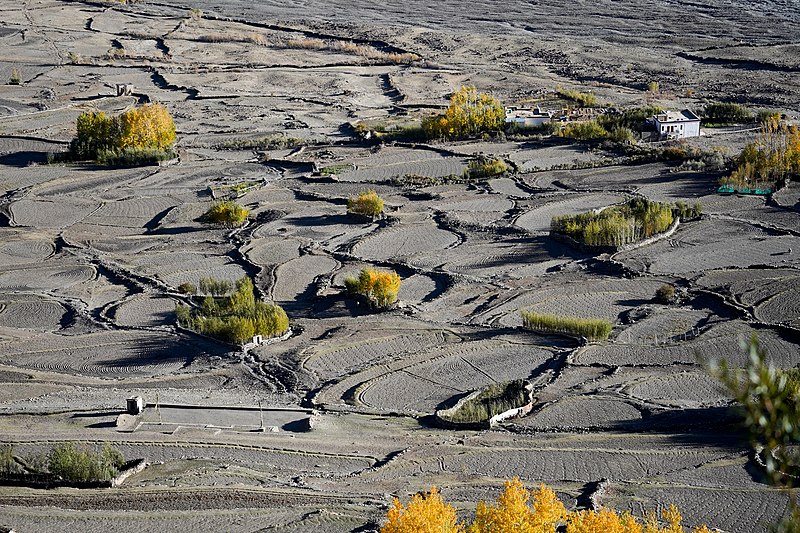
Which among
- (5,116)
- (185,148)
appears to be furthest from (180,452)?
(5,116)

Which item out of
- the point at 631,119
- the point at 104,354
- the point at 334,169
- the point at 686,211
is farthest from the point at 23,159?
the point at 686,211

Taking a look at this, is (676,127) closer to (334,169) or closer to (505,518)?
(334,169)

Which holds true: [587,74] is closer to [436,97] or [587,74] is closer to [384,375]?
[436,97]

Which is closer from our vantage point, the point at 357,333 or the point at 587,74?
the point at 357,333

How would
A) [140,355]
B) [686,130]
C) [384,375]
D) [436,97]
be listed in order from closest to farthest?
1. [384,375]
2. [140,355]
3. [686,130]
4. [436,97]

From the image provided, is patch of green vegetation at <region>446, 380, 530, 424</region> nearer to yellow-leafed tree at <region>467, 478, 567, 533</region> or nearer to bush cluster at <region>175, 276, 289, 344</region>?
bush cluster at <region>175, 276, 289, 344</region>

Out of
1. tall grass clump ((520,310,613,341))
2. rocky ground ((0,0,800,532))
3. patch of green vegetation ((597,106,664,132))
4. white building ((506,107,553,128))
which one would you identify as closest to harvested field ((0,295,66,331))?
rocky ground ((0,0,800,532))

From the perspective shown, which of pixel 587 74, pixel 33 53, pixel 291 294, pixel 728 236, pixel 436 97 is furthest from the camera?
pixel 33 53
